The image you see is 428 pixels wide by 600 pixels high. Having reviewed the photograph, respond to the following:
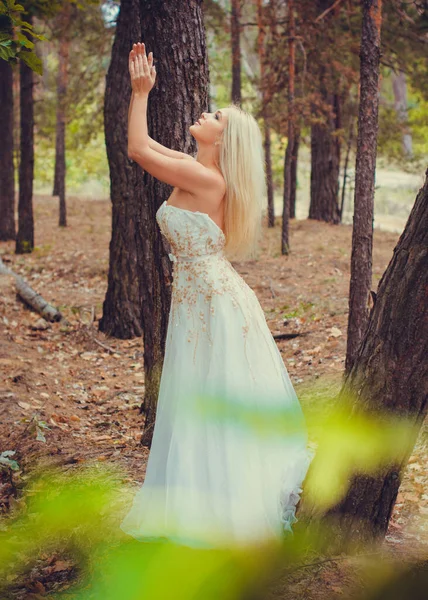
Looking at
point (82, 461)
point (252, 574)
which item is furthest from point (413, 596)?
point (82, 461)

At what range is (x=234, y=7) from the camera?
611 inches

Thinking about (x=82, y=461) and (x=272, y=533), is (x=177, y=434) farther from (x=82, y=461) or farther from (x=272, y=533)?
(x=82, y=461)

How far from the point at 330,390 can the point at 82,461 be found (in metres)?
2.51

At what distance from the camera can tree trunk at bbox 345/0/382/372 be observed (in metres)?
5.81

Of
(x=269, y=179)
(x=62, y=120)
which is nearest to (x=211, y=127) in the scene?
(x=269, y=179)

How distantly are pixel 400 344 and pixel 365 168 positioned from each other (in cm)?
354

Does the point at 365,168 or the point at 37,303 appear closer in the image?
the point at 365,168

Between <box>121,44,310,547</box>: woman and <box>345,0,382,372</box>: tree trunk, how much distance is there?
6.65 ft

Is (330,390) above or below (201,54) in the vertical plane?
below

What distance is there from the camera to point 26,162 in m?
15.0

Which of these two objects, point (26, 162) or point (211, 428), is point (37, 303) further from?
point (211, 428)

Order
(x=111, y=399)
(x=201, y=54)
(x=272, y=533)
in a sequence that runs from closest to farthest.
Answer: (x=272, y=533) → (x=201, y=54) → (x=111, y=399)

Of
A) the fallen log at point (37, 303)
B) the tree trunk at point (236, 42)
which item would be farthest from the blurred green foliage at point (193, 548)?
the tree trunk at point (236, 42)

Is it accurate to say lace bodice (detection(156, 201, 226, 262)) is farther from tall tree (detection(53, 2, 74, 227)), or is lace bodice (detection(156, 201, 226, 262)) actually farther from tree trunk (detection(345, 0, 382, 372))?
tall tree (detection(53, 2, 74, 227))
